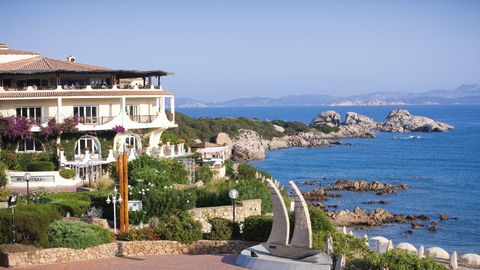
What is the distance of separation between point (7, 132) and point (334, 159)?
65.4 m

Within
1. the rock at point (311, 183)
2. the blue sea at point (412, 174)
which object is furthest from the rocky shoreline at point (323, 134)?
the rock at point (311, 183)

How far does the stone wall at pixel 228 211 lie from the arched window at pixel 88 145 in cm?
1392

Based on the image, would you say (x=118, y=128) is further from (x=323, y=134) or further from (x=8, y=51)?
(x=323, y=134)

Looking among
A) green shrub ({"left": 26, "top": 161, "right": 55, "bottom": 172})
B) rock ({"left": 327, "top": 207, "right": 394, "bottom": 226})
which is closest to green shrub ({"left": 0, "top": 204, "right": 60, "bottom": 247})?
green shrub ({"left": 26, "top": 161, "right": 55, "bottom": 172})

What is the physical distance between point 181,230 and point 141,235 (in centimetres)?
144

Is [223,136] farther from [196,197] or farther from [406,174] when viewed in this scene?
[196,197]

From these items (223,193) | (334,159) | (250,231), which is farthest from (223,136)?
(250,231)

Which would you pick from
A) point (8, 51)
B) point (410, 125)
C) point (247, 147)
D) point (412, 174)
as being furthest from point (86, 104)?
point (410, 125)

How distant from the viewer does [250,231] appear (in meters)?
28.0

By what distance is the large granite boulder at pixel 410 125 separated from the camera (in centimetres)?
17125

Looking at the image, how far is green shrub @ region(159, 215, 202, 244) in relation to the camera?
27531mm

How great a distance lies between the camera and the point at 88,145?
45.6 meters

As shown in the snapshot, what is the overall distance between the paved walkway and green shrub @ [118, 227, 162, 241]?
47.5 inches

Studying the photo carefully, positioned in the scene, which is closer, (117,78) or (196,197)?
(196,197)
